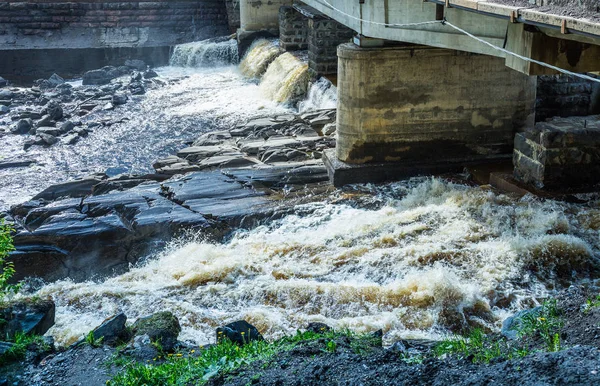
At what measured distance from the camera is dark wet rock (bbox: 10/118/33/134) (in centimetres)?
2186

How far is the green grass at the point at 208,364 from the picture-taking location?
21.7 ft

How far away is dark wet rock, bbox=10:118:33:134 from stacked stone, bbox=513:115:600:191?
15059 mm

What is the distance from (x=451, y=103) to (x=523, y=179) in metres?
2.49

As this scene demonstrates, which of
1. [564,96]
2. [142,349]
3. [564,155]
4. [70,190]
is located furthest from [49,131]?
[142,349]

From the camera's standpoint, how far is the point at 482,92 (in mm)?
15336

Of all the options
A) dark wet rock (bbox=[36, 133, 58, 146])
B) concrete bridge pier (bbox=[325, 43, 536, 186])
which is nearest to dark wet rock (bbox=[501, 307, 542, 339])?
concrete bridge pier (bbox=[325, 43, 536, 186])

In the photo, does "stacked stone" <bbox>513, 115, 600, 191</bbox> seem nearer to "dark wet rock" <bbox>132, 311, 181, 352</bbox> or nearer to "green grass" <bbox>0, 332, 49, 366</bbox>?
"dark wet rock" <bbox>132, 311, 181, 352</bbox>

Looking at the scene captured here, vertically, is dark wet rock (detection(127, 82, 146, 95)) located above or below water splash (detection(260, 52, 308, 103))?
below

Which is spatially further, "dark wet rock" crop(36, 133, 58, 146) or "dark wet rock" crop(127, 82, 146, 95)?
"dark wet rock" crop(127, 82, 146, 95)

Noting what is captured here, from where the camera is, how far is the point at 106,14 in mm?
34656

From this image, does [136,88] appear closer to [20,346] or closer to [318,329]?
[20,346]

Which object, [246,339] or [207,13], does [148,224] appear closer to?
[246,339]

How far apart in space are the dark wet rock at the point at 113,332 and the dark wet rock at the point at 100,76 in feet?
71.7

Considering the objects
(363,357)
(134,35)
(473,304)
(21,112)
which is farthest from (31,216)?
(134,35)
